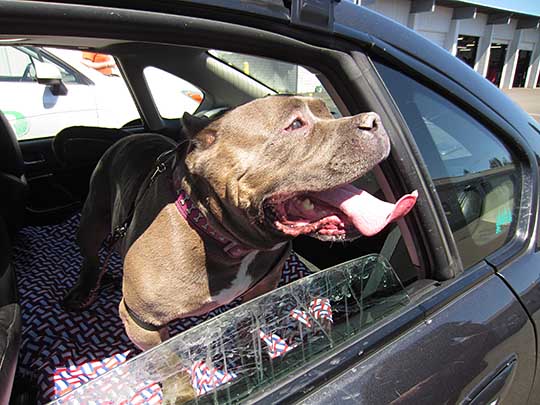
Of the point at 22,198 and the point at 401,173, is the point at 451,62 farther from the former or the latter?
the point at 22,198

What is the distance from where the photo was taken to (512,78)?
3238cm

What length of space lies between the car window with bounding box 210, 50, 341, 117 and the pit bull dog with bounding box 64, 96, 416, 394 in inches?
3.3

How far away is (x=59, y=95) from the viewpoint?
4820 millimetres

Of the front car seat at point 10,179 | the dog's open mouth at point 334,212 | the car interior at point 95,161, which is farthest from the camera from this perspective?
the front car seat at point 10,179

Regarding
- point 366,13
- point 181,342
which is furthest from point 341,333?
point 366,13

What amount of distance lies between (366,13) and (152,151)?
4.96ft

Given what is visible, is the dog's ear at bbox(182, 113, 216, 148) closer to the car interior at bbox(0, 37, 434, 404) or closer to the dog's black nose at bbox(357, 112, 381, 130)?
the car interior at bbox(0, 37, 434, 404)

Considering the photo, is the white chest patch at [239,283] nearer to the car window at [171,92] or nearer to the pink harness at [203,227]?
the pink harness at [203,227]

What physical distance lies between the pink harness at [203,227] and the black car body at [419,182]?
0.60m

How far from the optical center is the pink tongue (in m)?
1.39

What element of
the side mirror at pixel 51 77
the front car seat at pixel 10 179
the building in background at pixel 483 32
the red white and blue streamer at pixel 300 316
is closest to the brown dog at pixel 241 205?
the red white and blue streamer at pixel 300 316

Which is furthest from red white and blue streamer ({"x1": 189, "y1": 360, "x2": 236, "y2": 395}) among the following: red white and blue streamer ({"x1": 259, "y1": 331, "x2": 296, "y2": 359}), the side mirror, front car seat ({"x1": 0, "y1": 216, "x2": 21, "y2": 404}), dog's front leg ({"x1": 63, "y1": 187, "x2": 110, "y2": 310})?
the side mirror

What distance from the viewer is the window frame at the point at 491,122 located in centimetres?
143

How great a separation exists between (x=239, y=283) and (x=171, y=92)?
2194 millimetres
